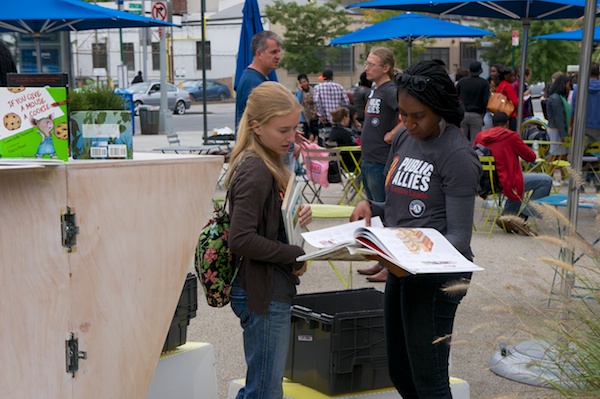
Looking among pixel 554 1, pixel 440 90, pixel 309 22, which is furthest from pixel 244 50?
pixel 309 22

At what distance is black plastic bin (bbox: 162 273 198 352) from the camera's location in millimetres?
4559

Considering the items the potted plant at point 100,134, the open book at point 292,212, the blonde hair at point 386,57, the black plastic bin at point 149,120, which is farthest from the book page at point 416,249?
the black plastic bin at point 149,120

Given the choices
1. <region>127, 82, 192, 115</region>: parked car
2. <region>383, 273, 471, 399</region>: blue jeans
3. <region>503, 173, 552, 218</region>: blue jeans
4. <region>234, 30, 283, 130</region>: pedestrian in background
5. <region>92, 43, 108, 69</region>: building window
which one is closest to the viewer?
<region>383, 273, 471, 399</region>: blue jeans

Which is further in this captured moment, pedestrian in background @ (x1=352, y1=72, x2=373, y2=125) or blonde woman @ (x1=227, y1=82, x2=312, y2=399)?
pedestrian in background @ (x1=352, y1=72, x2=373, y2=125)

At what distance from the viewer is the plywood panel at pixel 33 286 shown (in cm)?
321

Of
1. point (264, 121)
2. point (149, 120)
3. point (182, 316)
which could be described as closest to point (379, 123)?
point (182, 316)

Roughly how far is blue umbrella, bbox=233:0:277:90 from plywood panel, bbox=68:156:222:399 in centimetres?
634

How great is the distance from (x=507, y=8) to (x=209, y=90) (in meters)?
40.4

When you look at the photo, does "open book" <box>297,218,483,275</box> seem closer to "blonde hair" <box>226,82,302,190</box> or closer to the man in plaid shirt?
"blonde hair" <box>226,82,302,190</box>

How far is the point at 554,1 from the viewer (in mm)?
8992

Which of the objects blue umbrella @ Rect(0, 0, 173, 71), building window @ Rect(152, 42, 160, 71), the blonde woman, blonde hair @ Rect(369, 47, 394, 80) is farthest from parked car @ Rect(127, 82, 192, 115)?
the blonde woman

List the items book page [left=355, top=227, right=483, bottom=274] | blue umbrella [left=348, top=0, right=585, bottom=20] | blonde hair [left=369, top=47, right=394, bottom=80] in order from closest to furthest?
book page [left=355, top=227, right=483, bottom=274], blonde hair [left=369, top=47, right=394, bottom=80], blue umbrella [left=348, top=0, right=585, bottom=20]

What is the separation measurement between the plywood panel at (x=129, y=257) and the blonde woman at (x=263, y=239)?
233 millimetres

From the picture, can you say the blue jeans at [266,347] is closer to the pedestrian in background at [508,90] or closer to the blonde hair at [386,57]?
the blonde hair at [386,57]
